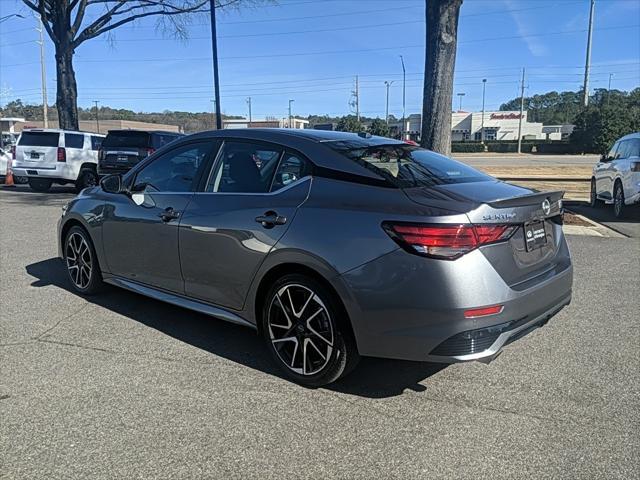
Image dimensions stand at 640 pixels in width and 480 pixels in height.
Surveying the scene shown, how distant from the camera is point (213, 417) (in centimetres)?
312

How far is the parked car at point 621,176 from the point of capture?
10.5 meters

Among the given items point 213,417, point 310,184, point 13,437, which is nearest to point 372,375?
point 213,417

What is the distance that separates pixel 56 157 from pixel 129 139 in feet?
8.68

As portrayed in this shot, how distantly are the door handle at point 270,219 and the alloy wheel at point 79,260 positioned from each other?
2433mm

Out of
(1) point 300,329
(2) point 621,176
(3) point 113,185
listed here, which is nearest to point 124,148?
(3) point 113,185

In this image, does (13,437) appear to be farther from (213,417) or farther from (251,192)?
(251,192)

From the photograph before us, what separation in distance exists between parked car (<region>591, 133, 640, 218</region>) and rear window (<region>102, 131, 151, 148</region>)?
36.5 ft

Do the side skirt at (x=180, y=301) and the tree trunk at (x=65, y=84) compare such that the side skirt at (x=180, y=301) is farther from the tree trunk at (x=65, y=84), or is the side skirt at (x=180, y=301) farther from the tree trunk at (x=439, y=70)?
the tree trunk at (x=65, y=84)

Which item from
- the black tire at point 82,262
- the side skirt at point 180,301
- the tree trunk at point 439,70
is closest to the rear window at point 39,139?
the tree trunk at point 439,70

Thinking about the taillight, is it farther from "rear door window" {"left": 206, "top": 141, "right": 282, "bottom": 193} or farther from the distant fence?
the distant fence

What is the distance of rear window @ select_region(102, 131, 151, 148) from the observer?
14.2 m

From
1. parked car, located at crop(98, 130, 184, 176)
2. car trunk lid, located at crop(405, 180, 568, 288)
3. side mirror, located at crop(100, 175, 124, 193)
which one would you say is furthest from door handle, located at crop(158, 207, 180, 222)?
parked car, located at crop(98, 130, 184, 176)

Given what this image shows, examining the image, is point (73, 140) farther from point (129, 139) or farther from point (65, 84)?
point (65, 84)

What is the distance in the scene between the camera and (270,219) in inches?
139
